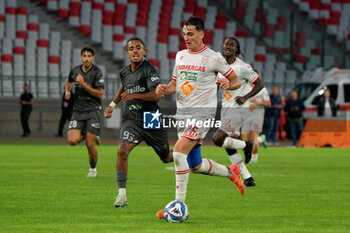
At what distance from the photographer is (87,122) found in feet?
42.2

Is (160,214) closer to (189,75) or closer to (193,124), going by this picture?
(193,124)

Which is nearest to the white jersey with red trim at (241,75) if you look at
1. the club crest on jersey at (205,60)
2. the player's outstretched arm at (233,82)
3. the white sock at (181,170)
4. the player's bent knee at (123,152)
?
the player's bent knee at (123,152)

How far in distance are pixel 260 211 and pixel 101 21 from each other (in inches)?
932

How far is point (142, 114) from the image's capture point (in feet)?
30.9

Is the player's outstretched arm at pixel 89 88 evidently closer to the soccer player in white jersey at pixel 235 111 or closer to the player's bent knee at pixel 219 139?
the soccer player in white jersey at pixel 235 111

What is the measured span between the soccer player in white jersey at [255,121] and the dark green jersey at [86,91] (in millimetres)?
5112

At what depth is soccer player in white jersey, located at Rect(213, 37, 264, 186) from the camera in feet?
37.7

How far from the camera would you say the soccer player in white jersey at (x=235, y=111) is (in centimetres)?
1148

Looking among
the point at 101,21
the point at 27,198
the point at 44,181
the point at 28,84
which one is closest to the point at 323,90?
the point at 101,21

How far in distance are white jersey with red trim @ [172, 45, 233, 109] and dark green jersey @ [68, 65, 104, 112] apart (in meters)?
4.72

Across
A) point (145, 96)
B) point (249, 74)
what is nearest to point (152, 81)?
point (145, 96)

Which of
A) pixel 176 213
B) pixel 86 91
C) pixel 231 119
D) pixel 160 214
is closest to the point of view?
pixel 176 213

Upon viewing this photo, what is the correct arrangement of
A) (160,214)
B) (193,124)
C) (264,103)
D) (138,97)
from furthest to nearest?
(264,103) → (138,97) → (193,124) → (160,214)

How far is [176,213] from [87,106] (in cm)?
567
